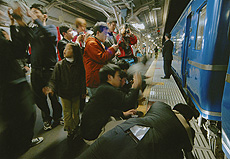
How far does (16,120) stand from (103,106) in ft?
3.74

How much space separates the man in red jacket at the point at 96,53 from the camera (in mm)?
1947

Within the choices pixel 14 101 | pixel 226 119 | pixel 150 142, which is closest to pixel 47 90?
pixel 14 101

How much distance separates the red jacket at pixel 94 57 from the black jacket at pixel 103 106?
2.06 feet

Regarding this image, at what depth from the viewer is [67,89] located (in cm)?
187

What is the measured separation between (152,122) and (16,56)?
1.67 m

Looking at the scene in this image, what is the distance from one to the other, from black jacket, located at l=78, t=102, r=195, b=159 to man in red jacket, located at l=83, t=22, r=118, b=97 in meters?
1.20

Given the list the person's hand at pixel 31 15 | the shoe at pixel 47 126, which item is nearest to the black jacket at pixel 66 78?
the person's hand at pixel 31 15

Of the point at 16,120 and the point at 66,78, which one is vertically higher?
the point at 66,78

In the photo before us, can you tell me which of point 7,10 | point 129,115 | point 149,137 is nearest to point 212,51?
point 129,115

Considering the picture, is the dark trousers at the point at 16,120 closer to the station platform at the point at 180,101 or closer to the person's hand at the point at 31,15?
the person's hand at the point at 31,15

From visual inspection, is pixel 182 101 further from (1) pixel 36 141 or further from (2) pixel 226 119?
(1) pixel 36 141

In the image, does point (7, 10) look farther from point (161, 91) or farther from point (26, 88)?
point (161, 91)

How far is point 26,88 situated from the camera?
1.70 m

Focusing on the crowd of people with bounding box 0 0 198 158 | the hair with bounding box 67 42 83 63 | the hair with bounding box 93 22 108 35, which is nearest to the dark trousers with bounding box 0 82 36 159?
the crowd of people with bounding box 0 0 198 158
